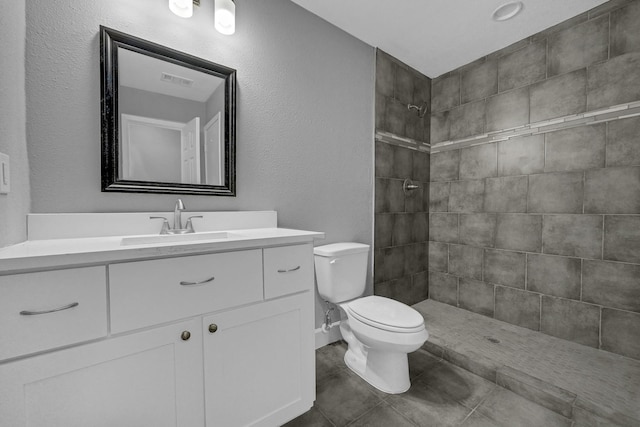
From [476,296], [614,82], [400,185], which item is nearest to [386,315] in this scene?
[400,185]

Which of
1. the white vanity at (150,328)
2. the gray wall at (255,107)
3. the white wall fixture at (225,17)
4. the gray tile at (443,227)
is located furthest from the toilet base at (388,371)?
the white wall fixture at (225,17)

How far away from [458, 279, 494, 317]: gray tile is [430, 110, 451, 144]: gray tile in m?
1.43

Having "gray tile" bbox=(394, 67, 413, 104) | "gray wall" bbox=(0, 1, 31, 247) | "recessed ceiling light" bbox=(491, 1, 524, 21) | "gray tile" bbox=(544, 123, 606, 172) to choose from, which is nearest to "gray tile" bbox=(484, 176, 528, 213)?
"gray tile" bbox=(544, 123, 606, 172)

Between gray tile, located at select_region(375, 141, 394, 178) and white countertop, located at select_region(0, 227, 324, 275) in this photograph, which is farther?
gray tile, located at select_region(375, 141, 394, 178)

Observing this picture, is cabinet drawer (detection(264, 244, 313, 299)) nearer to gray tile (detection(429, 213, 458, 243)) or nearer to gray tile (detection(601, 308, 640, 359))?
gray tile (detection(429, 213, 458, 243))

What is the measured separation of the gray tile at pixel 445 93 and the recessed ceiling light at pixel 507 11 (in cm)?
66

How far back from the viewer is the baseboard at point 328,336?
1959 millimetres

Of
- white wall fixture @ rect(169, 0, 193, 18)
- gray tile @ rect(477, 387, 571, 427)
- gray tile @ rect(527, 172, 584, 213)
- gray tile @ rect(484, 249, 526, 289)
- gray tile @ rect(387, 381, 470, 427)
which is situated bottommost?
gray tile @ rect(477, 387, 571, 427)

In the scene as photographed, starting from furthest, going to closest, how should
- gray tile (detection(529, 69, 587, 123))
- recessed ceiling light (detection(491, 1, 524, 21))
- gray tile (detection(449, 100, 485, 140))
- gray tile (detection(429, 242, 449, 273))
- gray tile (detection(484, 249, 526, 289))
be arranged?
gray tile (detection(429, 242, 449, 273))
gray tile (detection(449, 100, 485, 140))
gray tile (detection(484, 249, 526, 289))
gray tile (detection(529, 69, 587, 123))
recessed ceiling light (detection(491, 1, 524, 21))

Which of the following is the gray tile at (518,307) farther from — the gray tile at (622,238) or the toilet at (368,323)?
the toilet at (368,323)

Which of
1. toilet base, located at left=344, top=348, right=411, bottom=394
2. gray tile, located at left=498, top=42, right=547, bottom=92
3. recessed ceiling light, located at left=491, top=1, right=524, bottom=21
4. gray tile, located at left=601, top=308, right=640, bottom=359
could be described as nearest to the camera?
toilet base, located at left=344, top=348, right=411, bottom=394

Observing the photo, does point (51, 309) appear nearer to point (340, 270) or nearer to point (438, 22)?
point (340, 270)

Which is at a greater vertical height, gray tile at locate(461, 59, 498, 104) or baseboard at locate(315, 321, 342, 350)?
gray tile at locate(461, 59, 498, 104)

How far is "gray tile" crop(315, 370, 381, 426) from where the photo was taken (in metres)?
1.37
